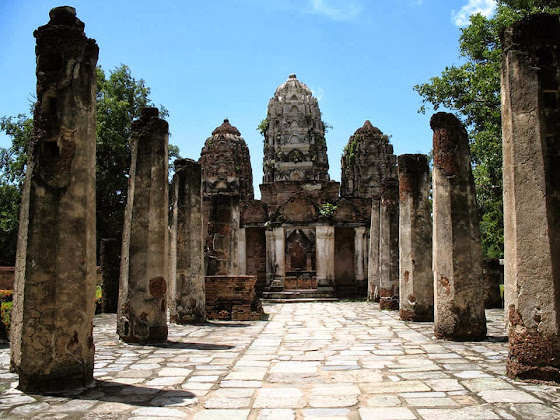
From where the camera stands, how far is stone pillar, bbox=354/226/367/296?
21.5 meters

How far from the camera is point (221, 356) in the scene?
6.68 m

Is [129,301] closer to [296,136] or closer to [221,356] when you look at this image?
[221,356]

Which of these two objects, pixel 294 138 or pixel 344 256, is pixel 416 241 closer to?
pixel 344 256

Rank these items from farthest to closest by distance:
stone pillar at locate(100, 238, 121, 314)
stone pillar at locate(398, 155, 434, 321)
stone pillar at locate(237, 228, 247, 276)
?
stone pillar at locate(237, 228, 247, 276) < stone pillar at locate(100, 238, 121, 314) < stone pillar at locate(398, 155, 434, 321)

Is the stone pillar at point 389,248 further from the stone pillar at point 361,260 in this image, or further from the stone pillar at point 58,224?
the stone pillar at point 58,224

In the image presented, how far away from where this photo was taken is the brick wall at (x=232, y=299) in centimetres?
1182

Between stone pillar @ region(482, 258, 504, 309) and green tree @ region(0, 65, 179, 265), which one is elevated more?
green tree @ region(0, 65, 179, 265)

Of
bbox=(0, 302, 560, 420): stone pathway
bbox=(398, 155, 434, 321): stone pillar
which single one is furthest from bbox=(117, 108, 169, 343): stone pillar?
bbox=(398, 155, 434, 321): stone pillar

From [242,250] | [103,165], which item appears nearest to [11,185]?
[103,165]

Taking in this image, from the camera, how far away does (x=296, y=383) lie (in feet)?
16.7

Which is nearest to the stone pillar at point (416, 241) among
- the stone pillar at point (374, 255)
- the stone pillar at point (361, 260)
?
the stone pillar at point (374, 255)

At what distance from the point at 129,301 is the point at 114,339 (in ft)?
2.61

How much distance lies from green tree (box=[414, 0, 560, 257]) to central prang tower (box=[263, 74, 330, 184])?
15042 mm

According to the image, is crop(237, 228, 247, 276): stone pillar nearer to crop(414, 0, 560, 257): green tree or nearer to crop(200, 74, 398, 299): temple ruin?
crop(200, 74, 398, 299): temple ruin
